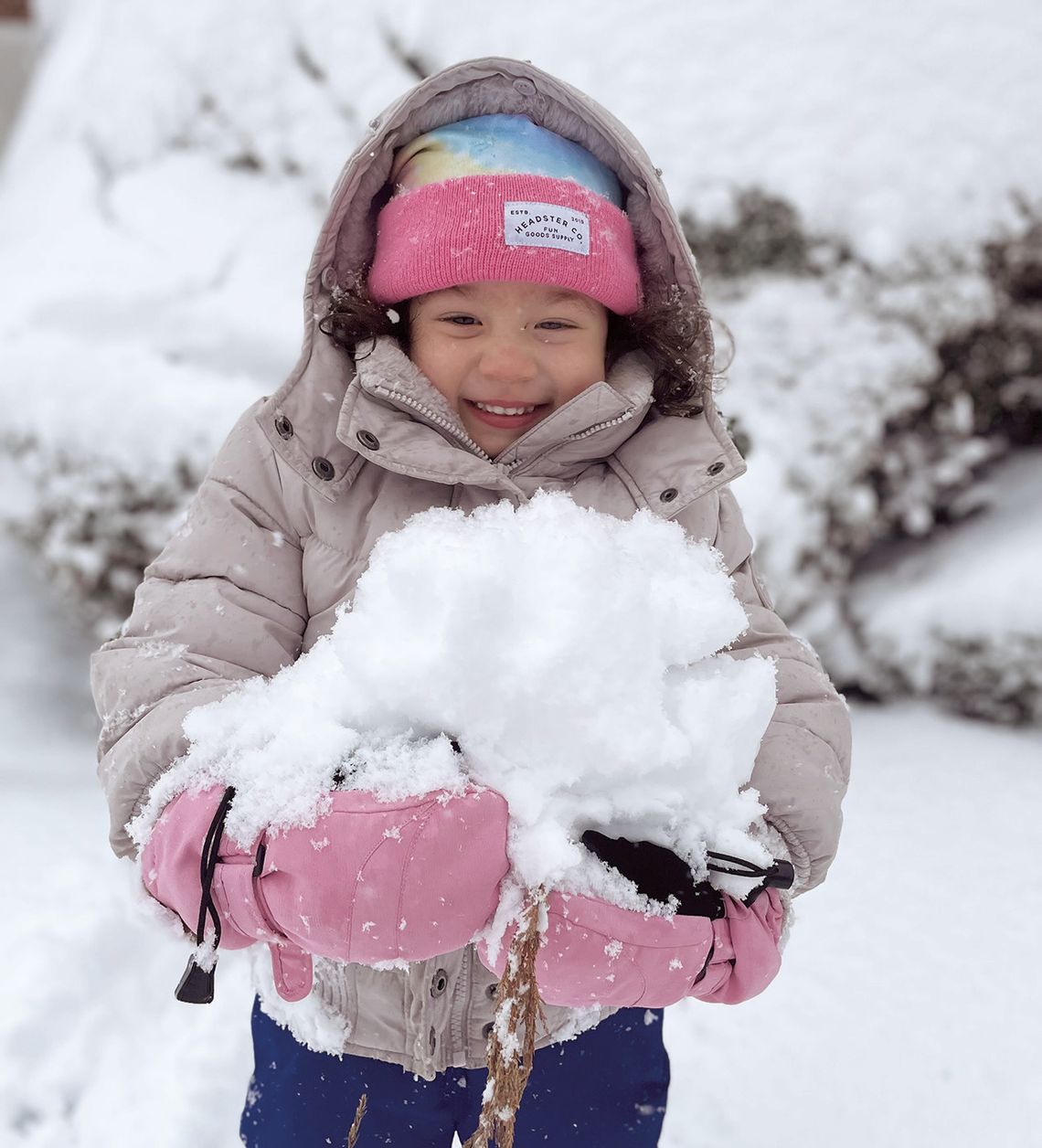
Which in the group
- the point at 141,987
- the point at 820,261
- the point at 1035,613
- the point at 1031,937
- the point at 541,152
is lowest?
the point at 141,987

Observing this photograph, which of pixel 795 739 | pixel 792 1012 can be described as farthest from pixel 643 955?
pixel 792 1012

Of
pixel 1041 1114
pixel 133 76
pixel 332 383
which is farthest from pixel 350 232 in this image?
pixel 133 76

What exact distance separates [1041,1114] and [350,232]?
1925 mm

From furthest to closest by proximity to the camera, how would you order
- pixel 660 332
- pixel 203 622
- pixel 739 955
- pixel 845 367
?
pixel 845 367 → pixel 660 332 → pixel 203 622 → pixel 739 955

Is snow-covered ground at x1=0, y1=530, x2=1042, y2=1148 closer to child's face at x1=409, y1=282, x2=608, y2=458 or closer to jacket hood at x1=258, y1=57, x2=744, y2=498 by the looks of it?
jacket hood at x1=258, y1=57, x2=744, y2=498

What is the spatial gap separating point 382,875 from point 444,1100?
65 centimetres

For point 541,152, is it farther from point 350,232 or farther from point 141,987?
point 141,987

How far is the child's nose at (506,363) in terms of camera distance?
128cm

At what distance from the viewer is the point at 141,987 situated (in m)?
2.18

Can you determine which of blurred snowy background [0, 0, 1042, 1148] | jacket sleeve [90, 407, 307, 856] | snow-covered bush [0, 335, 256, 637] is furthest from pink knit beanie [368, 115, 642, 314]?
snow-covered bush [0, 335, 256, 637]

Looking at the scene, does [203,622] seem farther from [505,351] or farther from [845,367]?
[845,367]

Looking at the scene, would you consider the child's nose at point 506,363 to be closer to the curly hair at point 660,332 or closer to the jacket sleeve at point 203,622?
the curly hair at point 660,332

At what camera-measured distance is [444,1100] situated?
1.39 meters

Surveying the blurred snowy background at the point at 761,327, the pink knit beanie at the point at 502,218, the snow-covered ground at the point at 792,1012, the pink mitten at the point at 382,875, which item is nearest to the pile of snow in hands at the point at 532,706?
the pink mitten at the point at 382,875
